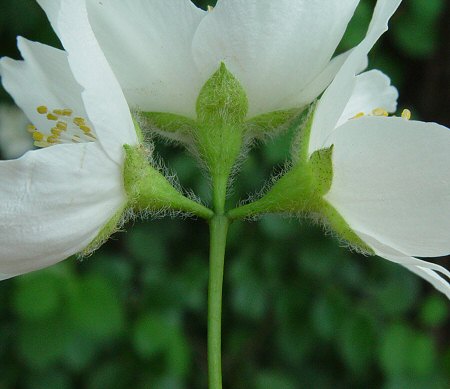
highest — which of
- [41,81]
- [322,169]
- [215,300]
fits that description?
[41,81]

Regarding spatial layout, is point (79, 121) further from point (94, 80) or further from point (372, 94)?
point (372, 94)

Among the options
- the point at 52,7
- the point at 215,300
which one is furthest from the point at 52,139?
the point at 215,300

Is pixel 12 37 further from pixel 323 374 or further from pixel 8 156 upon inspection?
pixel 323 374

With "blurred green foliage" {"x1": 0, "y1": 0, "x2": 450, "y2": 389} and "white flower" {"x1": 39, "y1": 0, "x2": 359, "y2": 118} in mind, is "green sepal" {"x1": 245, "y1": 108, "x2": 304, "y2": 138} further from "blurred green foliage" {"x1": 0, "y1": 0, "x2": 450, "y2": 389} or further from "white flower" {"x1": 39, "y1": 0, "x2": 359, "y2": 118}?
"blurred green foliage" {"x1": 0, "y1": 0, "x2": 450, "y2": 389}

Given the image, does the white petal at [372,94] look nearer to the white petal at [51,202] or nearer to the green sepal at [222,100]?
the green sepal at [222,100]

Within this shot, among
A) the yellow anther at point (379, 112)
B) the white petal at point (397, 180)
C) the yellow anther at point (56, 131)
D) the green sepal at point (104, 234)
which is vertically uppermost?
the yellow anther at point (379, 112)

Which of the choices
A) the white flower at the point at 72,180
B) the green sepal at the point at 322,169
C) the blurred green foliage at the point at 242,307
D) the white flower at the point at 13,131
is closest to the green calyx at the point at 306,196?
the green sepal at the point at 322,169
